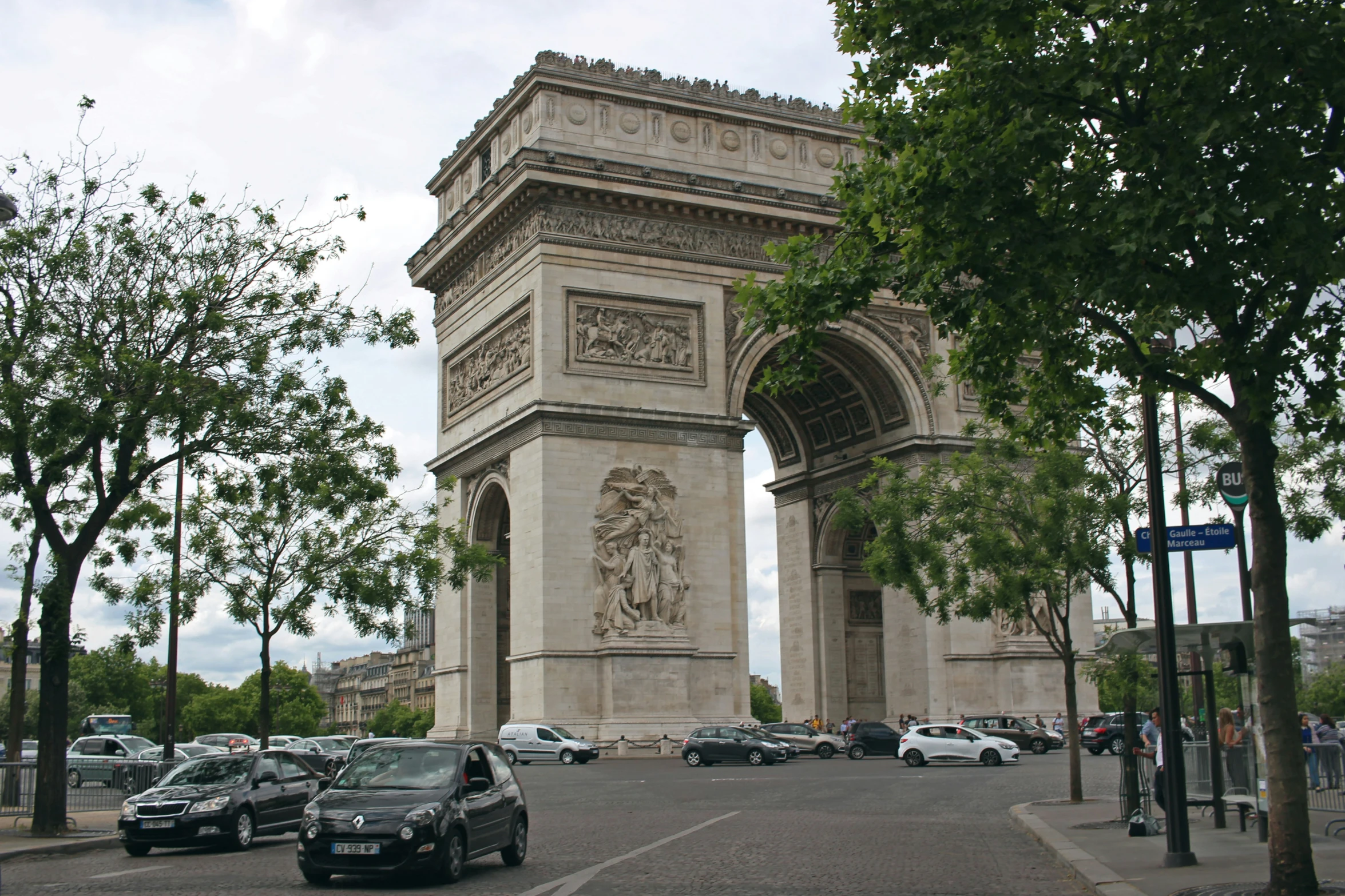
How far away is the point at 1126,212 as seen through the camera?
→ 34.6 feet

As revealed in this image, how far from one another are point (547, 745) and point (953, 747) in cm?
1097

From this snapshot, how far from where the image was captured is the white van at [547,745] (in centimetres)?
3578

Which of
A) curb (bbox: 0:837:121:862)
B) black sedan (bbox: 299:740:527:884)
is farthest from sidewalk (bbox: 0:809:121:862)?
black sedan (bbox: 299:740:527:884)

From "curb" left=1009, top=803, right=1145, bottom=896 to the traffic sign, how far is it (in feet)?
14.9

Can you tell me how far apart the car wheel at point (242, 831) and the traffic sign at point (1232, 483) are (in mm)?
12564

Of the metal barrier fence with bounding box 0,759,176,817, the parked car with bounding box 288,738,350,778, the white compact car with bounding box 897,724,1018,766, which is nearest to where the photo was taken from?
the metal barrier fence with bounding box 0,759,176,817

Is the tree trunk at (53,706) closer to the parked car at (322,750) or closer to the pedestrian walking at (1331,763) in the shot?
the parked car at (322,750)

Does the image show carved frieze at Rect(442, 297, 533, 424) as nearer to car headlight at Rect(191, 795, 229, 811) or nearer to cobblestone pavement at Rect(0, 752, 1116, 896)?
cobblestone pavement at Rect(0, 752, 1116, 896)

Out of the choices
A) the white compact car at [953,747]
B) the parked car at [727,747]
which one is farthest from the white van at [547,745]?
the white compact car at [953,747]

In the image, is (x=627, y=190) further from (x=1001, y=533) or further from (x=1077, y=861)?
(x=1077, y=861)

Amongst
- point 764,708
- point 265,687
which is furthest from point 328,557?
point 764,708

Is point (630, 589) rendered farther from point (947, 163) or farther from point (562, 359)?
point (947, 163)

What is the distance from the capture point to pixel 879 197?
12.5 metres

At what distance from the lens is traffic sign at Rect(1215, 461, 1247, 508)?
55.6 feet
